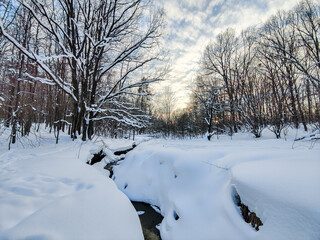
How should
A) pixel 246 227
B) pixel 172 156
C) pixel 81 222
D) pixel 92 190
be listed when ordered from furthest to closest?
pixel 172 156 < pixel 92 190 < pixel 246 227 < pixel 81 222

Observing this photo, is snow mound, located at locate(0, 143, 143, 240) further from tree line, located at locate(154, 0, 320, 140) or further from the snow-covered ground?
tree line, located at locate(154, 0, 320, 140)

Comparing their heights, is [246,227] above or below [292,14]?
below

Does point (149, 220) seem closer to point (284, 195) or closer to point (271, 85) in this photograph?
point (284, 195)

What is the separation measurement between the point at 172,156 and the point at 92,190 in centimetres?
237

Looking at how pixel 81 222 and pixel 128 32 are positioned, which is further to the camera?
pixel 128 32

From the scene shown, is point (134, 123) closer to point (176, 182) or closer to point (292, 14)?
point (176, 182)

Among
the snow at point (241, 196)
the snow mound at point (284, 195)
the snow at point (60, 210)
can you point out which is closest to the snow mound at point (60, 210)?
the snow at point (60, 210)

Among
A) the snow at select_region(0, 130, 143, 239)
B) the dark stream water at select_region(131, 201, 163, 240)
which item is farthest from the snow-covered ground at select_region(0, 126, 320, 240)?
the dark stream water at select_region(131, 201, 163, 240)

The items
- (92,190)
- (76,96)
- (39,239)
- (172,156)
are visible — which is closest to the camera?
(39,239)

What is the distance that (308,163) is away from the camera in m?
1.72

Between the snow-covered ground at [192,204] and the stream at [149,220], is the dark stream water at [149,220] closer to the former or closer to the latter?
the stream at [149,220]

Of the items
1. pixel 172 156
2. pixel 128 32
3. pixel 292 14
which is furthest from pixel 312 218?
pixel 292 14

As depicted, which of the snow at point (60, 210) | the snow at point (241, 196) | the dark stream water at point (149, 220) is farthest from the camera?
the dark stream water at point (149, 220)

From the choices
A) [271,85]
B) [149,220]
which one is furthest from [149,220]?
[271,85]
